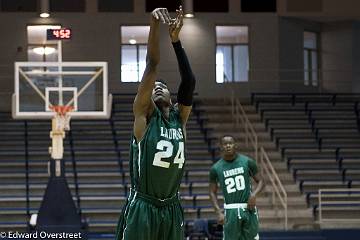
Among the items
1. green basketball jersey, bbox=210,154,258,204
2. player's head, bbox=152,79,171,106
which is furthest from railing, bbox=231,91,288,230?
player's head, bbox=152,79,171,106

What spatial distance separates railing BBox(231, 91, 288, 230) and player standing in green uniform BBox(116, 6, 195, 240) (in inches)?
491

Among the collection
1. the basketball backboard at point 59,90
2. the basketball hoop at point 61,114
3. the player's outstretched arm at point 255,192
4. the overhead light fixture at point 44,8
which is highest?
the overhead light fixture at point 44,8

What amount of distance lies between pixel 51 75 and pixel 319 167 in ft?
27.1

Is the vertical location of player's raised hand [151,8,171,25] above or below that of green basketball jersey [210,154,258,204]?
above

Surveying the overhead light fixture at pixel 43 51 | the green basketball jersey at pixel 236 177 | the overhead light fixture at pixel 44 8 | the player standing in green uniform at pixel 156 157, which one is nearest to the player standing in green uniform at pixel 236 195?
the green basketball jersey at pixel 236 177

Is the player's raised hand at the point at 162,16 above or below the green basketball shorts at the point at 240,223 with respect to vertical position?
above

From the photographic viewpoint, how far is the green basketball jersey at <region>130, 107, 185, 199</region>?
5.51 metres

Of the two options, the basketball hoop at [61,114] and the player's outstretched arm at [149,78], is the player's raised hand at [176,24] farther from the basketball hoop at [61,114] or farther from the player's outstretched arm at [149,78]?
the basketball hoop at [61,114]

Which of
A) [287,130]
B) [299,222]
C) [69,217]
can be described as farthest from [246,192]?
[287,130]

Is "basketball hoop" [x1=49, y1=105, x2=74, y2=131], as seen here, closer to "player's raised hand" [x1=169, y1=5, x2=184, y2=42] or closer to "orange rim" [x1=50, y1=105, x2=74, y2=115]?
"orange rim" [x1=50, y1=105, x2=74, y2=115]

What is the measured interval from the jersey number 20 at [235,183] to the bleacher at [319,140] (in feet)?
30.8

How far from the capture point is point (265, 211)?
1942cm

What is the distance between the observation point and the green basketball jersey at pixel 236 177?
1016cm

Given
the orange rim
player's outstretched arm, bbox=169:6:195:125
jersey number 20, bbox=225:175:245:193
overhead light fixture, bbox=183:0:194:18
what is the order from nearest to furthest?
player's outstretched arm, bbox=169:6:195:125 → jersey number 20, bbox=225:175:245:193 → the orange rim → overhead light fixture, bbox=183:0:194:18
